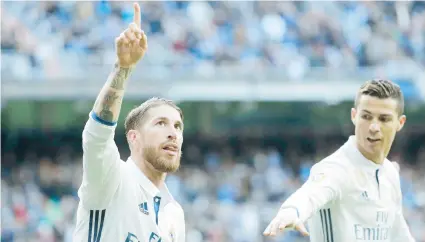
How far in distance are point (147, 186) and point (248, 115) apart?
14422 mm

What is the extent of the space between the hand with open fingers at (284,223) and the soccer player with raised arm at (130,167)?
0.64 meters

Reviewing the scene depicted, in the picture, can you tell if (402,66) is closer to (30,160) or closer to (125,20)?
(125,20)

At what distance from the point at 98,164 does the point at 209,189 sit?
12.3 m

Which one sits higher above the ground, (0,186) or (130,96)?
(130,96)

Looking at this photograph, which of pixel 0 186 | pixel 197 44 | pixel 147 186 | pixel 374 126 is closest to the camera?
pixel 147 186

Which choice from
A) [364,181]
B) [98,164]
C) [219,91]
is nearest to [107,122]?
[98,164]

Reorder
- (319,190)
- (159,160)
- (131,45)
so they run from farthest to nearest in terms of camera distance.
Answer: (319,190)
(159,160)
(131,45)

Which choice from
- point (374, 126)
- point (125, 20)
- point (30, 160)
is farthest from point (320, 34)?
point (374, 126)

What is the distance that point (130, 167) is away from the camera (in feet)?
16.9

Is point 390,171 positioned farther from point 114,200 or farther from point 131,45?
point 131,45

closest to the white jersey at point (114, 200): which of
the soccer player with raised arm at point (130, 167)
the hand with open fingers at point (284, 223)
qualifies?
the soccer player with raised arm at point (130, 167)

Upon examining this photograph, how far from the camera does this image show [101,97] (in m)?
4.55

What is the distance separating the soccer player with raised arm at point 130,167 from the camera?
4.51 metres

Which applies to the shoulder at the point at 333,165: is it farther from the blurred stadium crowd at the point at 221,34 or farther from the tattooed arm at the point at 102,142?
the blurred stadium crowd at the point at 221,34
